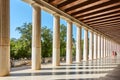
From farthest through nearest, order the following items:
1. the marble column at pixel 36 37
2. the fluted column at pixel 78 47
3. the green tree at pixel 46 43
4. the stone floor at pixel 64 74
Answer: the green tree at pixel 46 43 < the fluted column at pixel 78 47 < the marble column at pixel 36 37 < the stone floor at pixel 64 74

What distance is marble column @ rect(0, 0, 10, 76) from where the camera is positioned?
47.6 feet

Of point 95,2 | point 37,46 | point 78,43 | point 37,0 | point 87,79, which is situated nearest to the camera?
point 87,79

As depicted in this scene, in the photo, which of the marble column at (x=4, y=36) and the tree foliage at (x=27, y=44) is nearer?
the marble column at (x=4, y=36)

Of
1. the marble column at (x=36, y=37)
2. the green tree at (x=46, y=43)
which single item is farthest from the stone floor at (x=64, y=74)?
the green tree at (x=46, y=43)

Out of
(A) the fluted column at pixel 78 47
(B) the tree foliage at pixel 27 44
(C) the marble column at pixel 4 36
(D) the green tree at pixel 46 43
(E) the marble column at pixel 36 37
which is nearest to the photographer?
(C) the marble column at pixel 4 36

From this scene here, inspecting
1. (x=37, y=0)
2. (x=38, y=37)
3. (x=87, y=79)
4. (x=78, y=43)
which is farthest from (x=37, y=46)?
(x=78, y=43)

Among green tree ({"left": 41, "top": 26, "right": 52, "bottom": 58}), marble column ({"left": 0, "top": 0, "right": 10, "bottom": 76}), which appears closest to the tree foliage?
green tree ({"left": 41, "top": 26, "right": 52, "bottom": 58})

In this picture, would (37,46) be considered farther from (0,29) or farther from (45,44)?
(45,44)

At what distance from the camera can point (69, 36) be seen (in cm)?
2869

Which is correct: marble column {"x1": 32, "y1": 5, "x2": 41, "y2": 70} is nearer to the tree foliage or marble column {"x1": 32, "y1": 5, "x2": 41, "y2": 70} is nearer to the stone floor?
the stone floor

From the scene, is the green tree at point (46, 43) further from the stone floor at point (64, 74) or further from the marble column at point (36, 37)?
the stone floor at point (64, 74)

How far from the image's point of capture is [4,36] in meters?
14.7

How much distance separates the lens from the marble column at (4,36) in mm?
14500

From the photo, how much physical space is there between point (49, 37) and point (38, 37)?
25.1 metres
